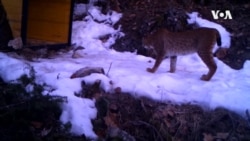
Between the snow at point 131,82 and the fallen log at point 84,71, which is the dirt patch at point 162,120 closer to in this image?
the snow at point 131,82

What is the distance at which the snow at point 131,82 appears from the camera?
480 centimetres

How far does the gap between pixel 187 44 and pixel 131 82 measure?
1.38 metres

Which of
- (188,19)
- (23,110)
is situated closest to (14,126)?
(23,110)

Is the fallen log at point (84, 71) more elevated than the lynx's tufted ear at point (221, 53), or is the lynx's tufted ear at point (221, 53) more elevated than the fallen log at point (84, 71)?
the lynx's tufted ear at point (221, 53)

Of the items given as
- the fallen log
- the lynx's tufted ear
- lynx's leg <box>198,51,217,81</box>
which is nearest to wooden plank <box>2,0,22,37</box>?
the fallen log

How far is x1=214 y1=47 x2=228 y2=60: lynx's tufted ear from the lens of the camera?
736cm

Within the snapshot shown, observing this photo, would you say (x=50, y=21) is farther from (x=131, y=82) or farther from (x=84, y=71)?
(x=131, y=82)

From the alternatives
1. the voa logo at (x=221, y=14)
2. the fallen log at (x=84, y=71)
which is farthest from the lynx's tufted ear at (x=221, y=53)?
the fallen log at (x=84, y=71)

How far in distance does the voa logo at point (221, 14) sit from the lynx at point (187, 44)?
252 centimetres

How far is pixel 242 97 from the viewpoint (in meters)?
5.22

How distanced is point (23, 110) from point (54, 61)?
2090 mm

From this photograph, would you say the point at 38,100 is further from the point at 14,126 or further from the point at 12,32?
the point at 12,32

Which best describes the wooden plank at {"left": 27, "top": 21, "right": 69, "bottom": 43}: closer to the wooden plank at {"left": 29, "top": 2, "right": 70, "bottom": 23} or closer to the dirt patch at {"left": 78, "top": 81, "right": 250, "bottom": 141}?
the wooden plank at {"left": 29, "top": 2, "right": 70, "bottom": 23}

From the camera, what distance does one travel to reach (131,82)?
17.6ft
